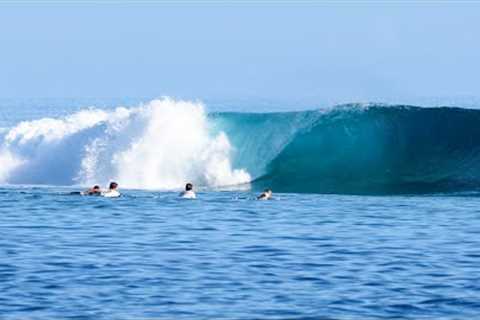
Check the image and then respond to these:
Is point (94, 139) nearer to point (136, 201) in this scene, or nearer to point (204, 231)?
point (136, 201)

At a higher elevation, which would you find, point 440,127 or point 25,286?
point 440,127

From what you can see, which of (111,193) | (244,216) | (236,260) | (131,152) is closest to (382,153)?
(131,152)

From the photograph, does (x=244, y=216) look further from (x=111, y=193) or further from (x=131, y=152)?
(x=131, y=152)

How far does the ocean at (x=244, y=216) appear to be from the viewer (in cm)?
1460

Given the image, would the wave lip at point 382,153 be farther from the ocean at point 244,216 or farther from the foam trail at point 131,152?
the foam trail at point 131,152

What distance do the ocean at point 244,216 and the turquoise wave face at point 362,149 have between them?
6cm

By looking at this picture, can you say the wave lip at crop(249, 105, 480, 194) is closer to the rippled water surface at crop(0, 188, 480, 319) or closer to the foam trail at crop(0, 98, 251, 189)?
the foam trail at crop(0, 98, 251, 189)

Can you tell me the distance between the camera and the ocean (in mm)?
14602

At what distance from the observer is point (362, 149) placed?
36344mm

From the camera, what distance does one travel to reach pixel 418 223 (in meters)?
23.0

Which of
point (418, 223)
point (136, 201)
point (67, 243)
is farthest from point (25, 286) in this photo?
point (136, 201)

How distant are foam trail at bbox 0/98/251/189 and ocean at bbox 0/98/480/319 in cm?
5

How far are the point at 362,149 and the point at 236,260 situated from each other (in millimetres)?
19196

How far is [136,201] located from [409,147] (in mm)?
10574
